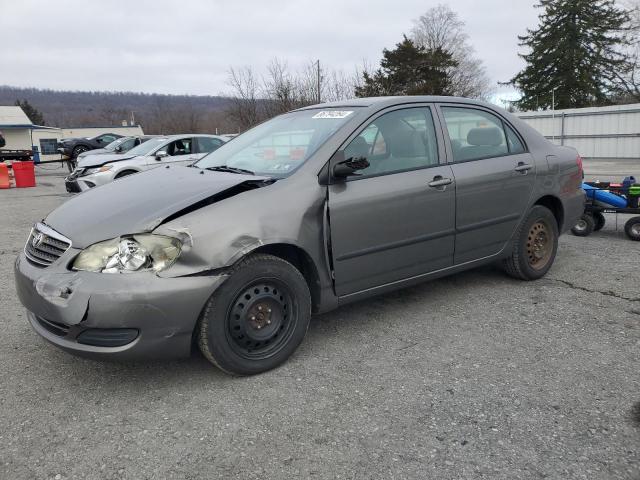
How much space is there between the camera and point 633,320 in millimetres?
3693

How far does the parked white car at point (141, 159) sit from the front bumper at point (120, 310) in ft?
28.4

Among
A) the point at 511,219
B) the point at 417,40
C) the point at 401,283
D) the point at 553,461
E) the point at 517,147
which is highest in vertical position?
the point at 417,40

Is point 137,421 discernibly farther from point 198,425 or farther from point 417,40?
point 417,40

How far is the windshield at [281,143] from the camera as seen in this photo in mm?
3395

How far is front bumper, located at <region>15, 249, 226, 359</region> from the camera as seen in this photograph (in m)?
2.52

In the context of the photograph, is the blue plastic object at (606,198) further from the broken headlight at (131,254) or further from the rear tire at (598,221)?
the broken headlight at (131,254)

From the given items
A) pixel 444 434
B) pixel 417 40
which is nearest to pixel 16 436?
pixel 444 434

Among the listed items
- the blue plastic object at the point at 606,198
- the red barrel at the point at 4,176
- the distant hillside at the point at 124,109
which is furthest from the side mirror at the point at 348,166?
the distant hillside at the point at 124,109

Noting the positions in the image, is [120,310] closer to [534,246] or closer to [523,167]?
[523,167]

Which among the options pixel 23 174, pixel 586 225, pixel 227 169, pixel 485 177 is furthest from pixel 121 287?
pixel 23 174

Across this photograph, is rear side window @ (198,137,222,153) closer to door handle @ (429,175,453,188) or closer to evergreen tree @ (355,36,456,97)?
door handle @ (429,175,453,188)

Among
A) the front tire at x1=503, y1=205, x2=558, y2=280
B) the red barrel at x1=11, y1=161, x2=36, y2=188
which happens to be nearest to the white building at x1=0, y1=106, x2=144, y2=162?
the red barrel at x1=11, y1=161, x2=36, y2=188

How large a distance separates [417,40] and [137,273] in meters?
58.7

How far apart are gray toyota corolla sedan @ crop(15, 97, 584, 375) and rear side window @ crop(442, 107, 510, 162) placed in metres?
0.01
